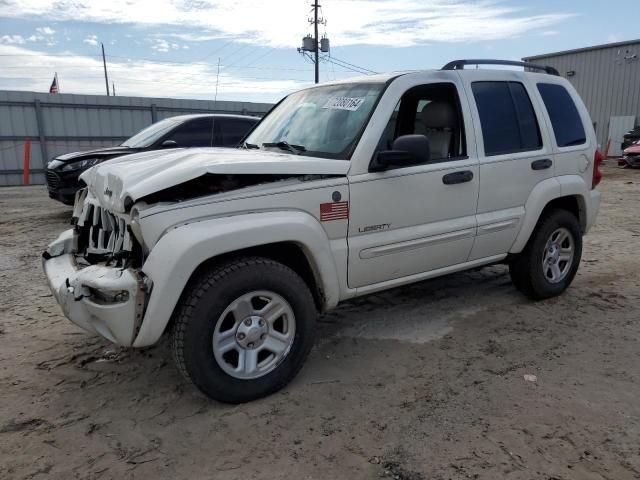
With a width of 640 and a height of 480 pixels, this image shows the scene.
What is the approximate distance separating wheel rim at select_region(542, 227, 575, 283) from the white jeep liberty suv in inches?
0.8

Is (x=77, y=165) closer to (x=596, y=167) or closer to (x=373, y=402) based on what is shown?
(x=373, y=402)

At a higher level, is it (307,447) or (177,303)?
(177,303)

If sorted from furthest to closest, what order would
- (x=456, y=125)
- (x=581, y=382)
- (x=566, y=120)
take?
(x=566, y=120)
(x=456, y=125)
(x=581, y=382)

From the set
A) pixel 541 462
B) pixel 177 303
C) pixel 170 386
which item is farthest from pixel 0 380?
pixel 541 462

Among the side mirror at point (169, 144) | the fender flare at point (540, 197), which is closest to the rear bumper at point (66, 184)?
the side mirror at point (169, 144)

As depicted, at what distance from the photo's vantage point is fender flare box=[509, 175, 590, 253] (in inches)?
167

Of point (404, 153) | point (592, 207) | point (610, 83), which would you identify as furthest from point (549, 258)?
point (610, 83)

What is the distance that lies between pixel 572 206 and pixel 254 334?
3.34 m

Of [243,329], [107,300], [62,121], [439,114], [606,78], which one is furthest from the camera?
[606,78]

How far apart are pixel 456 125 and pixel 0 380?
3605 millimetres

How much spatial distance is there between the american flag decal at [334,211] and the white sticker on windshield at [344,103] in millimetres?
778

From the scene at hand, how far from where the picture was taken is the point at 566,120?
4.56m

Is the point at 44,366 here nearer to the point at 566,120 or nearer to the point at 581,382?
the point at 581,382

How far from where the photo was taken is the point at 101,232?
11.2 feet
